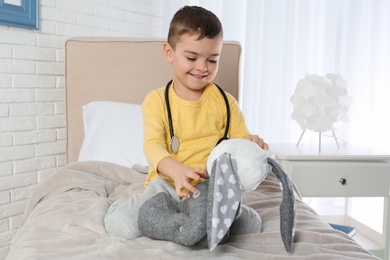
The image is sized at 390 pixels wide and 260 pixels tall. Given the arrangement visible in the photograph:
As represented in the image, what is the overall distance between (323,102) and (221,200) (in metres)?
1.44

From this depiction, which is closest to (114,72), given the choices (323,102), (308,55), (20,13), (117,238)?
(20,13)

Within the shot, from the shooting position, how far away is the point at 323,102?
2.34 m

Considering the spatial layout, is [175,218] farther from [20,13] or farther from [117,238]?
[20,13]

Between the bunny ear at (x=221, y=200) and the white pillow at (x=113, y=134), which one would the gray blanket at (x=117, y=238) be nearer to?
the bunny ear at (x=221, y=200)

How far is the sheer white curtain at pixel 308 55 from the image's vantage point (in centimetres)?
278

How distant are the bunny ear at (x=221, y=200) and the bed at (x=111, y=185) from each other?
0.09 meters

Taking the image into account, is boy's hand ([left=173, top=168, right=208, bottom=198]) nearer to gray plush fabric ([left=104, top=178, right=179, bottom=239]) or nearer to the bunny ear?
the bunny ear

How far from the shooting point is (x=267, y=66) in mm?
3008

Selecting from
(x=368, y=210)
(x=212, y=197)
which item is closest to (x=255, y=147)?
(x=212, y=197)

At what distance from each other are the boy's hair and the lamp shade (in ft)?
3.66

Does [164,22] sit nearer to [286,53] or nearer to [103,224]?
[286,53]

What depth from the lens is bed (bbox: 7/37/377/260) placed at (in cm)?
112

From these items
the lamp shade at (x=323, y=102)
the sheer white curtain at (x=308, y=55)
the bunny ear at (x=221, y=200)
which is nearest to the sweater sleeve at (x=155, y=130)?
Answer: the bunny ear at (x=221, y=200)

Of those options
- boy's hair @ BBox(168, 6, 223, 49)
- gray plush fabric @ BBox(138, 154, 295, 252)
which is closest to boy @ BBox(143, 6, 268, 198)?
boy's hair @ BBox(168, 6, 223, 49)
